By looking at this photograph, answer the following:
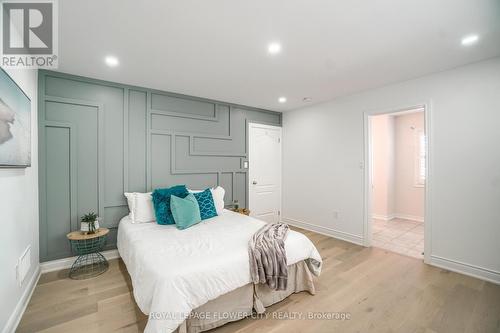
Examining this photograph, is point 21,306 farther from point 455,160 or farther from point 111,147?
point 455,160

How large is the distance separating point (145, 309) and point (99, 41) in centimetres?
235

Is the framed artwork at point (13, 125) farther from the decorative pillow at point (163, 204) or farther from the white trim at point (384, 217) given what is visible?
the white trim at point (384, 217)

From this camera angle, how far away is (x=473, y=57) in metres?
2.43

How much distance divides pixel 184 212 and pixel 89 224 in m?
1.14

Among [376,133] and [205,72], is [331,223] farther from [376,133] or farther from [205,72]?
[205,72]

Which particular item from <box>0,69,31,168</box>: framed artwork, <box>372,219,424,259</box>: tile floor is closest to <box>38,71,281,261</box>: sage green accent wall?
<box>0,69,31,168</box>: framed artwork

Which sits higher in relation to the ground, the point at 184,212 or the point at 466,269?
the point at 184,212

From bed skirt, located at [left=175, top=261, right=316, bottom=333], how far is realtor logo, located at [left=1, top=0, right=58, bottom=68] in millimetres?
2368

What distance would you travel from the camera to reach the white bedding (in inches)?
59.4

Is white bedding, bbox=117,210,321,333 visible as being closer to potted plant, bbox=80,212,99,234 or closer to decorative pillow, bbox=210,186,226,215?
potted plant, bbox=80,212,99,234

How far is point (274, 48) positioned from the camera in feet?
7.27

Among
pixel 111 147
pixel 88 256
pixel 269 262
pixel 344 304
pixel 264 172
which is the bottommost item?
Answer: pixel 344 304

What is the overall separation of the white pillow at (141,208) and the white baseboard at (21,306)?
1060 millimetres

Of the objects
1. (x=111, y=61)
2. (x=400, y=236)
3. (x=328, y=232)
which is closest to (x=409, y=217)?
(x=400, y=236)
